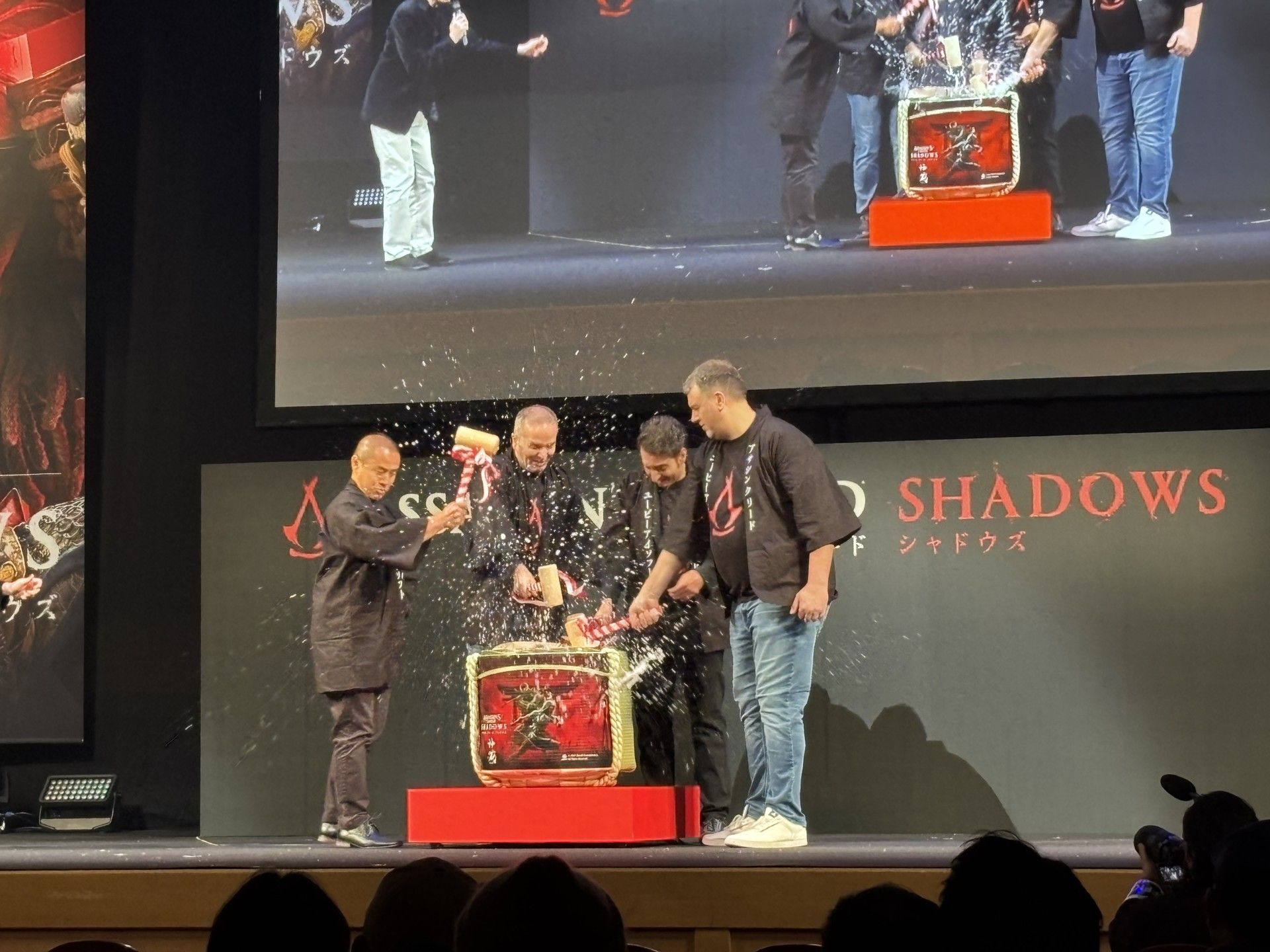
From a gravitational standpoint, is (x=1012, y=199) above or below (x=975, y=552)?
above

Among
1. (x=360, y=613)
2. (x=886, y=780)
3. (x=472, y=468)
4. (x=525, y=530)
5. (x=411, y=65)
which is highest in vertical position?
(x=411, y=65)

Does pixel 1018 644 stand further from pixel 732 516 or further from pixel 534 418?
pixel 534 418

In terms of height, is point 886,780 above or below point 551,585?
below

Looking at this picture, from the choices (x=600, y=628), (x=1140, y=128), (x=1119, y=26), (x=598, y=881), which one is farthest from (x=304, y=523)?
(x=1119, y=26)

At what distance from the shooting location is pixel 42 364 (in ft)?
22.0

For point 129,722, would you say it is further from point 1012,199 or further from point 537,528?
point 1012,199

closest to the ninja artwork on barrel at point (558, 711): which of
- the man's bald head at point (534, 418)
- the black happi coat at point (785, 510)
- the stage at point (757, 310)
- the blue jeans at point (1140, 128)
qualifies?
the black happi coat at point (785, 510)

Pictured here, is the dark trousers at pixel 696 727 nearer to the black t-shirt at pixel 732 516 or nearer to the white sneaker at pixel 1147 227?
the black t-shirt at pixel 732 516

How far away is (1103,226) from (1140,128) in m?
0.37

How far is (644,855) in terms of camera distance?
4.42 metres

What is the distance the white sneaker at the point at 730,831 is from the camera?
4730 mm

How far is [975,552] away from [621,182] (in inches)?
74.1

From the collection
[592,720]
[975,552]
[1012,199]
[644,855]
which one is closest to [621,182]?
[1012,199]

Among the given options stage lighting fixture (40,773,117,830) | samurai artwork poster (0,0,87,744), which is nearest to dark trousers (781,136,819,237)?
samurai artwork poster (0,0,87,744)
